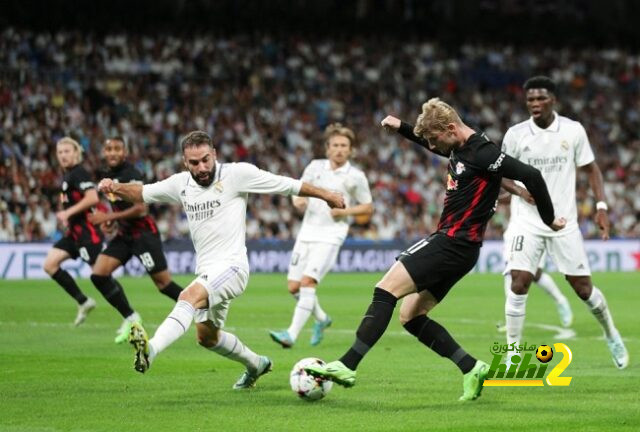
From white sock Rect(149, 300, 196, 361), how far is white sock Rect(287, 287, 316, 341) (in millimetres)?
4363

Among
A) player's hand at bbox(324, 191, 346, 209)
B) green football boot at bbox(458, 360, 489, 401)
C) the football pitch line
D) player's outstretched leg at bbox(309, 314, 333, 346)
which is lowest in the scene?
the football pitch line

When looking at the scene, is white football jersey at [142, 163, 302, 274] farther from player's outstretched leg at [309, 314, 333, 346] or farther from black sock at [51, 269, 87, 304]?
black sock at [51, 269, 87, 304]

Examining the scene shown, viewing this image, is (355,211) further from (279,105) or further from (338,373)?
(279,105)

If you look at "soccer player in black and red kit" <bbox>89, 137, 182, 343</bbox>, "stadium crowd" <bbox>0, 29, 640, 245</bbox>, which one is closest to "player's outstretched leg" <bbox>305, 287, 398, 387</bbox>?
"soccer player in black and red kit" <bbox>89, 137, 182, 343</bbox>

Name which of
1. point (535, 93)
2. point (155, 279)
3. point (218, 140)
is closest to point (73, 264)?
point (218, 140)

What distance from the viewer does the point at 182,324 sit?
9.04 m

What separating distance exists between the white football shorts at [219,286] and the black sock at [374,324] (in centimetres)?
117

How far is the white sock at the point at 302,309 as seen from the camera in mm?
13586

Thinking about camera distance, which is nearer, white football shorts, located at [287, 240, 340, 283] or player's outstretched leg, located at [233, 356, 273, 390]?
player's outstretched leg, located at [233, 356, 273, 390]

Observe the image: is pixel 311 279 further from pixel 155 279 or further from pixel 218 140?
pixel 218 140

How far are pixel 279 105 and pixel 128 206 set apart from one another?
21.9 m

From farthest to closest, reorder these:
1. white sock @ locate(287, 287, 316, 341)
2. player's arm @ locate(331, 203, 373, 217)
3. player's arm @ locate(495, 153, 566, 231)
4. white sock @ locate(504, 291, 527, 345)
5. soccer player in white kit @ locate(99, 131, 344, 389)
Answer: player's arm @ locate(331, 203, 373, 217), white sock @ locate(287, 287, 316, 341), white sock @ locate(504, 291, 527, 345), soccer player in white kit @ locate(99, 131, 344, 389), player's arm @ locate(495, 153, 566, 231)

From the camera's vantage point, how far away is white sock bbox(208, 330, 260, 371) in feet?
32.0

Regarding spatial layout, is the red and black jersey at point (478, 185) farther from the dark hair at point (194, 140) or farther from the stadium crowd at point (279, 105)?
the stadium crowd at point (279, 105)
